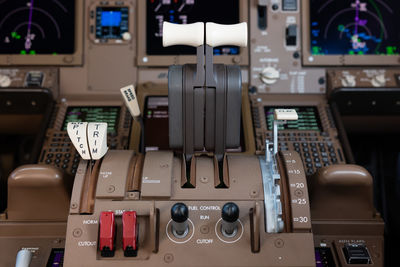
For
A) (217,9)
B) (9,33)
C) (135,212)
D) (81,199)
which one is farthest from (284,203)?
(9,33)

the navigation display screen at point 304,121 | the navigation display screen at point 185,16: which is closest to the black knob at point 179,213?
the navigation display screen at point 304,121

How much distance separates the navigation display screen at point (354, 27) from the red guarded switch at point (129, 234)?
5.09ft

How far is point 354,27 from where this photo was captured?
7.86 feet

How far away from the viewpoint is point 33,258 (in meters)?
1.54

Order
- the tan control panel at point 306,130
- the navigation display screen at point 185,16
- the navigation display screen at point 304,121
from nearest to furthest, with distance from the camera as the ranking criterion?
the tan control panel at point 306,130
the navigation display screen at point 304,121
the navigation display screen at point 185,16

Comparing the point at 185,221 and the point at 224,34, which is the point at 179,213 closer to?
the point at 185,221

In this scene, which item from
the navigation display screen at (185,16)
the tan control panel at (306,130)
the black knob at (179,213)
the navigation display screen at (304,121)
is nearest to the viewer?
the black knob at (179,213)

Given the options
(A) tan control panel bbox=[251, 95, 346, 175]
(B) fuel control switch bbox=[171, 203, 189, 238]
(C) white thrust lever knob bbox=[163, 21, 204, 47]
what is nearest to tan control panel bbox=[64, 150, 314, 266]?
(B) fuel control switch bbox=[171, 203, 189, 238]

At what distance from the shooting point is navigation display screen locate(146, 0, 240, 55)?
7.82 feet

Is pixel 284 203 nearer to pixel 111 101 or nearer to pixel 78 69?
pixel 111 101

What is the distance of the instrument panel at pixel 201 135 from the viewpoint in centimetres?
128

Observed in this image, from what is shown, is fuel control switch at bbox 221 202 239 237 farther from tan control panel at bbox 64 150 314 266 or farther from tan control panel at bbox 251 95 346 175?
tan control panel at bbox 251 95 346 175

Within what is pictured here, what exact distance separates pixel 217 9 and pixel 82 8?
74cm

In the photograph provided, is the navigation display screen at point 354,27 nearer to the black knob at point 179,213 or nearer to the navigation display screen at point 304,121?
the navigation display screen at point 304,121
